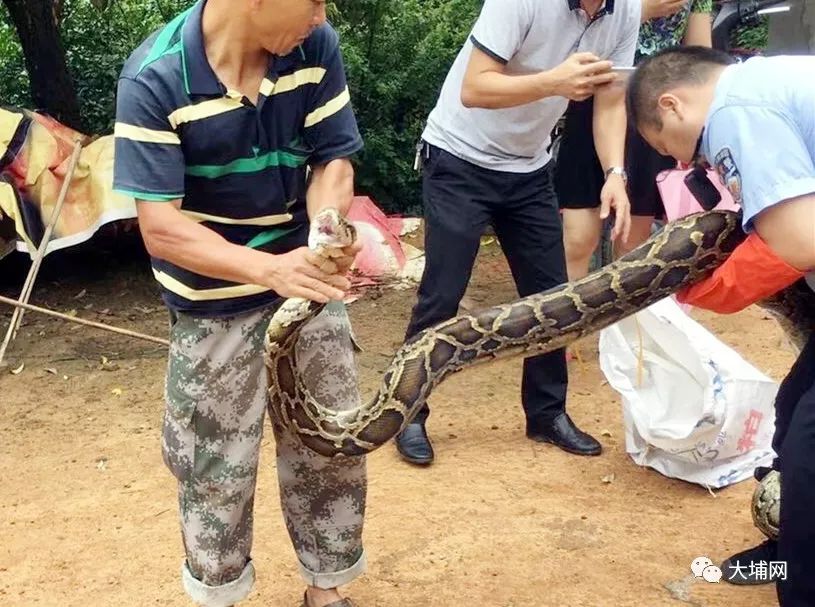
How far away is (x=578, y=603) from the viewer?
3814mm

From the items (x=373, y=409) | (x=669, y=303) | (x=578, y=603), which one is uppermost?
(x=373, y=409)

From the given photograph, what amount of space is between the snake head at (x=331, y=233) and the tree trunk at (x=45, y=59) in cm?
670

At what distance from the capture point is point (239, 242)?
314cm

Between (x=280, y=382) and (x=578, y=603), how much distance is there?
1508 mm

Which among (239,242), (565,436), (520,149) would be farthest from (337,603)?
(520,149)

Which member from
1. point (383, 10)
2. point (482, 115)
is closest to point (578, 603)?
point (482, 115)

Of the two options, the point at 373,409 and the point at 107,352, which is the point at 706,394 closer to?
the point at 373,409

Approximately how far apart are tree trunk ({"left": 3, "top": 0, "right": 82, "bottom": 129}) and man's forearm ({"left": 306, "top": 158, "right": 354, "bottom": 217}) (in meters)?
6.20

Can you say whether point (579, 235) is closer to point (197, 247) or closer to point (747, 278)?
point (747, 278)

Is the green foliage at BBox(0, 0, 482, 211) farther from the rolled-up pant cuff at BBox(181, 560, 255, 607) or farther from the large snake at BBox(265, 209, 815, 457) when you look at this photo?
the rolled-up pant cuff at BBox(181, 560, 255, 607)

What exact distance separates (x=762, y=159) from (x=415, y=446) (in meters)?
2.83

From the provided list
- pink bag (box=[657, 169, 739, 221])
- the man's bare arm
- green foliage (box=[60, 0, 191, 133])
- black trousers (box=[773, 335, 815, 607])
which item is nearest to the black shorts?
pink bag (box=[657, 169, 739, 221])

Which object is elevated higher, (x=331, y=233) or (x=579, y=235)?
(x=331, y=233)

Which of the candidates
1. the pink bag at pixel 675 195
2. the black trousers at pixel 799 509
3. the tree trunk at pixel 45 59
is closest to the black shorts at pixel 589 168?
the pink bag at pixel 675 195
